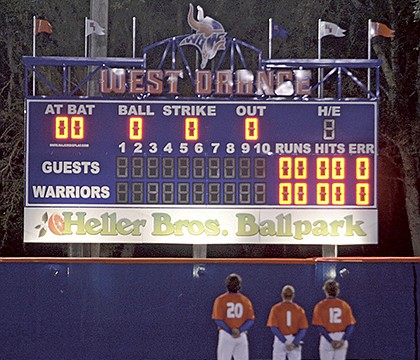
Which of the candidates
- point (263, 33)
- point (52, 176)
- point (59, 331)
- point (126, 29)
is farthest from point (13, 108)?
point (59, 331)

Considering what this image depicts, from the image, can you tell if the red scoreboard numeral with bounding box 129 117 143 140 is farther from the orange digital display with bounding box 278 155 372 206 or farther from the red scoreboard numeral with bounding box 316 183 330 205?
the red scoreboard numeral with bounding box 316 183 330 205

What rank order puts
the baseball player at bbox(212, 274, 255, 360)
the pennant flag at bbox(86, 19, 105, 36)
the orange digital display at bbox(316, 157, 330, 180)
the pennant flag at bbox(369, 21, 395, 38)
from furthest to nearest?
the pennant flag at bbox(86, 19, 105, 36), the pennant flag at bbox(369, 21, 395, 38), the orange digital display at bbox(316, 157, 330, 180), the baseball player at bbox(212, 274, 255, 360)

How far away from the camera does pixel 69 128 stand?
1811 cm

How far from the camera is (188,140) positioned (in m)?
18.0

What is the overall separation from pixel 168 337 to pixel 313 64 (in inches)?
212

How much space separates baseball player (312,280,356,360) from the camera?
14.9 metres

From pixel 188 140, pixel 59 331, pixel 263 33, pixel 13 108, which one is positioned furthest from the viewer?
pixel 263 33

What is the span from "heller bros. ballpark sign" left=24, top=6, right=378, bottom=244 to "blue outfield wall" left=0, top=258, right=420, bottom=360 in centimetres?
153

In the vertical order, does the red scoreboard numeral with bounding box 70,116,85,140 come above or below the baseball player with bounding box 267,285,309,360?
above

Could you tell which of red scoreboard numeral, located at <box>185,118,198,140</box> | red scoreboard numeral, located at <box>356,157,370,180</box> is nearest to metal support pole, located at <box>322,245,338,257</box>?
red scoreboard numeral, located at <box>356,157,370,180</box>

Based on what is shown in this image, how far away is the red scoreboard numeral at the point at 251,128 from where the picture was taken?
1813 cm

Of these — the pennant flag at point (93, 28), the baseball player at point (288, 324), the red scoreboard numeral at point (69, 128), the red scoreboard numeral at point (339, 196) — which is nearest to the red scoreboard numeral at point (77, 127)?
the red scoreboard numeral at point (69, 128)

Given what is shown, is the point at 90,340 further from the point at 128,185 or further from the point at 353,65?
the point at 353,65

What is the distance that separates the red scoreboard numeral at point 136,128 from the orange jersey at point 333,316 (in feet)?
15.7
